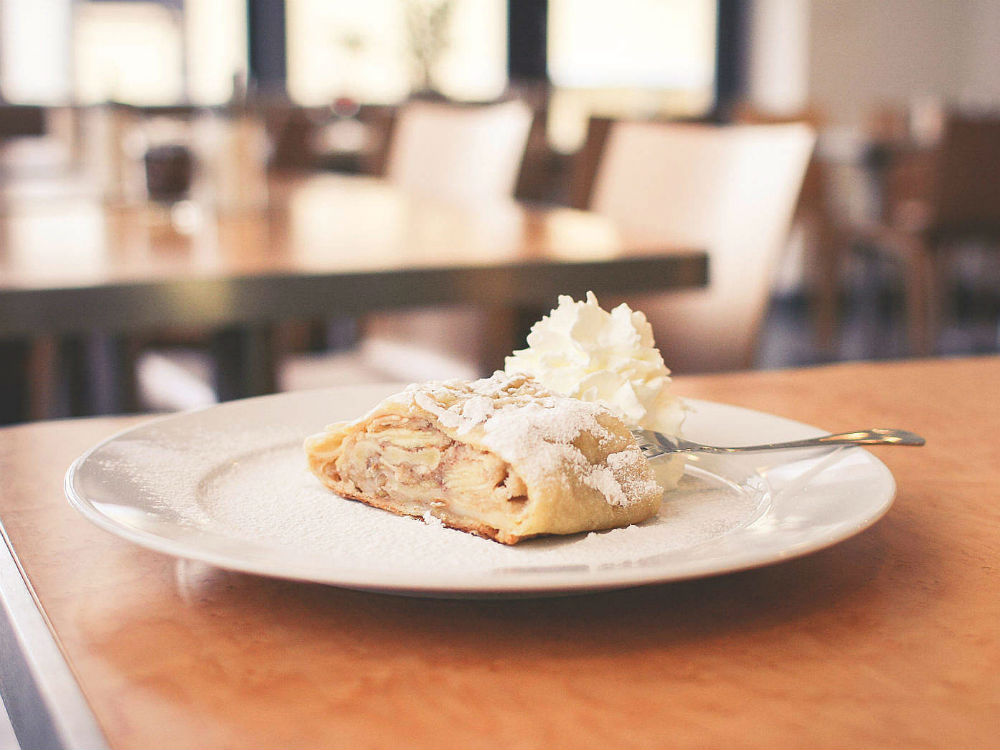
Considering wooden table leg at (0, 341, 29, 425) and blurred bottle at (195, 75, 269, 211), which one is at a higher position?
blurred bottle at (195, 75, 269, 211)

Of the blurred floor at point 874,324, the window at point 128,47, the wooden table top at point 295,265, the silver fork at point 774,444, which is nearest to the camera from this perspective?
the silver fork at point 774,444

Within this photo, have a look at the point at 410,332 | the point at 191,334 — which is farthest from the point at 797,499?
the point at 191,334

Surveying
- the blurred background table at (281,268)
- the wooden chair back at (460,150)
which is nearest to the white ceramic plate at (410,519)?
the blurred background table at (281,268)

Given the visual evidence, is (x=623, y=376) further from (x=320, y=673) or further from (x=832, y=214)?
(x=832, y=214)

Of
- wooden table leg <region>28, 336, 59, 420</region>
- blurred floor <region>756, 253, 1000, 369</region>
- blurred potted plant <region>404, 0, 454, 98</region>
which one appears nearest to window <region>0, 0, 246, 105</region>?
blurred potted plant <region>404, 0, 454, 98</region>

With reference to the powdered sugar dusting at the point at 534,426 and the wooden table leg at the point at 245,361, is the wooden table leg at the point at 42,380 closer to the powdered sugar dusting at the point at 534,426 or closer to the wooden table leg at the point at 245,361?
the wooden table leg at the point at 245,361

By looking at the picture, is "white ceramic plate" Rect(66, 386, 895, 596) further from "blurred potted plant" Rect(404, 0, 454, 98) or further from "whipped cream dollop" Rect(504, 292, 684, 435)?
"blurred potted plant" Rect(404, 0, 454, 98)
